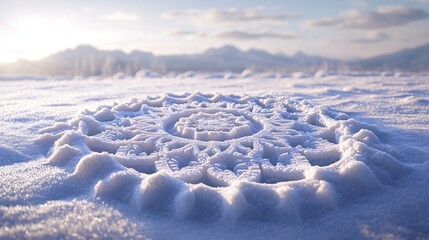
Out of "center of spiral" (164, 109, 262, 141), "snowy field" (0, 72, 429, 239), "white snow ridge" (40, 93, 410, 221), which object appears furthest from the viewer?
"center of spiral" (164, 109, 262, 141)

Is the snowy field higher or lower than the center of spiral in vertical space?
lower

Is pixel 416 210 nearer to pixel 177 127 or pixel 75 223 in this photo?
pixel 75 223

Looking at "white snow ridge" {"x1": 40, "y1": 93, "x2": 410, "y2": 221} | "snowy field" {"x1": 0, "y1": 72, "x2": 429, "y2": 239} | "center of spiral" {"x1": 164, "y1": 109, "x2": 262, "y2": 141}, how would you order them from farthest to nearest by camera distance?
"center of spiral" {"x1": 164, "y1": 109, "x2": 262, "y2": 141}
"white snow ridge" {"x1": 40, "y1": 93, "x2": 410, "y2": 221}
"snowy field" {"x1": 0, "y1": 72, "x2": 429, "y2": 239}

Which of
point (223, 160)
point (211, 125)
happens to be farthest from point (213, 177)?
point (211, 125)

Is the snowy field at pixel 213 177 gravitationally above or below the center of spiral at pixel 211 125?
below

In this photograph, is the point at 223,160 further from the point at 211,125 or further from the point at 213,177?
the point at 211,125

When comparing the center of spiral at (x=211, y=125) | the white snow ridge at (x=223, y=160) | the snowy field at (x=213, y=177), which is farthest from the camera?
the center of spiral at (x=211, y=125)

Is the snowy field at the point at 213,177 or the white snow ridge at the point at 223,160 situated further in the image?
the white snow ridge at the point at 223,160

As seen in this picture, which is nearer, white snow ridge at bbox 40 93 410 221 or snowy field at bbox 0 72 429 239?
snowy field at bbox 0 72 429 239
